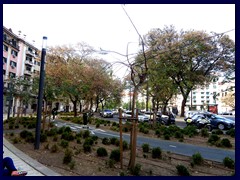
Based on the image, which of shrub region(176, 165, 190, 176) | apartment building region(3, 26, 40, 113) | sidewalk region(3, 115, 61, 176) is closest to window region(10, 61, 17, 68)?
apartment building region(3, 26, 40, 113)

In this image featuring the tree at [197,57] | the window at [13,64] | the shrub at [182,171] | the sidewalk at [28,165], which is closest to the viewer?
the sidewalk at [28,165]

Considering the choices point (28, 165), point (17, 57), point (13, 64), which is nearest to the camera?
point (28, 165)

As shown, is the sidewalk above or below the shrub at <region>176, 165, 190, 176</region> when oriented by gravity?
below

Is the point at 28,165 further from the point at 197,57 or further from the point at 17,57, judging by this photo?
the point at 17,57

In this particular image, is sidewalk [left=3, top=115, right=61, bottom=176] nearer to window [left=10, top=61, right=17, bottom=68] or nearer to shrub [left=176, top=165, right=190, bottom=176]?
shrub [left=176, top=165, right=190, bottom=176]

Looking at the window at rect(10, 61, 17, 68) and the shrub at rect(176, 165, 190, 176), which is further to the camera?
the window at rect(10, 61, 17, 68)

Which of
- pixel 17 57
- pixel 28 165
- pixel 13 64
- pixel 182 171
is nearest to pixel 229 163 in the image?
pixel 182 171

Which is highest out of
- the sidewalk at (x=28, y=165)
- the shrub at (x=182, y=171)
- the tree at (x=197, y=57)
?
the tree at (x=197, y=57)

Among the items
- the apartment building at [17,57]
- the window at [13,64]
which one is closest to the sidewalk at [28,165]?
the apartment building at [17,57]

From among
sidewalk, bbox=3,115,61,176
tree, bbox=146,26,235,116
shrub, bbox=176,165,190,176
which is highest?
tree, bbox=146,26,235,116

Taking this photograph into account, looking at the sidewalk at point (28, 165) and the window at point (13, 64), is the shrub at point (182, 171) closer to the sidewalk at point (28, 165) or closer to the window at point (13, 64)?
the sidewalk at point (28, 165)

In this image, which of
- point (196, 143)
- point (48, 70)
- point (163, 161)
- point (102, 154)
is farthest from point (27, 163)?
point (48, 70)

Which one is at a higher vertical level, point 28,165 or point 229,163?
point 229,163

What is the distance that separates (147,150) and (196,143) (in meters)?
4.23
